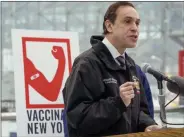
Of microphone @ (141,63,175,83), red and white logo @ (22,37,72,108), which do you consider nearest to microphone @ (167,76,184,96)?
microphone @ (141,63,175,83)

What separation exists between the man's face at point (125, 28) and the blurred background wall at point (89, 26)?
58.7 inches

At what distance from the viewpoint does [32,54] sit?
7.78 feet

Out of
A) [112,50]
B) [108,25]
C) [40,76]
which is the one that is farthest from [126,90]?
[40,76]

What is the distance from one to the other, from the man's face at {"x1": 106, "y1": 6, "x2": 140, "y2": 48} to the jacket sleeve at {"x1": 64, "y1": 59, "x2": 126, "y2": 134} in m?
0.15

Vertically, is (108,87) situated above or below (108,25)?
below

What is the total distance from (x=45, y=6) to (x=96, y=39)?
181cm

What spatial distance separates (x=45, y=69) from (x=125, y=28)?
96cm

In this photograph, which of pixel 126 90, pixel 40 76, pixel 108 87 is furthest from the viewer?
pixel 40 76

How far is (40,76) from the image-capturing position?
238 cm

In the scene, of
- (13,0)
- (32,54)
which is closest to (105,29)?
(32,54)

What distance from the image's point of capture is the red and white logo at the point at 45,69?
2346mm

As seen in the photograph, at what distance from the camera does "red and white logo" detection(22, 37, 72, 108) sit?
2346 mm

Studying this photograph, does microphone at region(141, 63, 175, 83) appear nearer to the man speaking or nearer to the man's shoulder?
the man speaking

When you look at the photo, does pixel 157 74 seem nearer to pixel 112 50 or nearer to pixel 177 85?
pixel 177 85
